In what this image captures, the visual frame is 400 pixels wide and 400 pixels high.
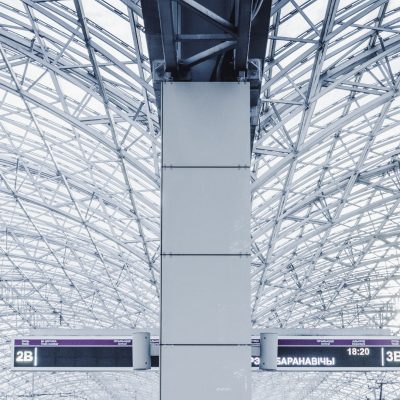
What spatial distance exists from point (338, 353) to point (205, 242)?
11.3 metres

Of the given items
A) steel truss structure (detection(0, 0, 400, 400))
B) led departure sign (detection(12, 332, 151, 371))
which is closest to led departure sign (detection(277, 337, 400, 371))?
led departure sign (detection(12, 332, 151, 371))

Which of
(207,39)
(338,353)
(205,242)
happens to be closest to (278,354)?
(338,353)

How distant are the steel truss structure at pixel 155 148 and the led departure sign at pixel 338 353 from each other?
18.5 feet

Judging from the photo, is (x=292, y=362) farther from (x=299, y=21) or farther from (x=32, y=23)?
(x=32, y=23)

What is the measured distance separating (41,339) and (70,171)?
11163 mm

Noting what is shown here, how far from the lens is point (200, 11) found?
4902 mm

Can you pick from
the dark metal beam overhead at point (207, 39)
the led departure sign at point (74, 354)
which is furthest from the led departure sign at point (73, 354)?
the dark metal beam overhead at point (207, 39)

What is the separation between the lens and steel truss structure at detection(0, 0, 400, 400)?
629 inches

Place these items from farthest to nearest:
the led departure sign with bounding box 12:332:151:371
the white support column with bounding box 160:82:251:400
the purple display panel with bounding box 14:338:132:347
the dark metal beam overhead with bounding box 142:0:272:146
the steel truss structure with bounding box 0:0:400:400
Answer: the steel truss structure with bounding box 0:0:400:400
the purple display panel with bounding box 14:338:132:347
the led departure sign with bounding box 12:332:151:371
the white support column with bounding box 160:82:251:400
the dark metal beam overhead with bounding box 142:0:272:146

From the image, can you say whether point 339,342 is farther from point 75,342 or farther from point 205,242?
point 205,242

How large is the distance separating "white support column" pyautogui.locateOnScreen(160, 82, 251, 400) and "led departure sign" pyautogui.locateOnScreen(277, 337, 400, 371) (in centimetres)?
952

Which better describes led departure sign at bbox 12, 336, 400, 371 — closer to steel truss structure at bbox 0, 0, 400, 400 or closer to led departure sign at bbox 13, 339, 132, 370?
led departure sign at bbox 13, 339, 132, 370

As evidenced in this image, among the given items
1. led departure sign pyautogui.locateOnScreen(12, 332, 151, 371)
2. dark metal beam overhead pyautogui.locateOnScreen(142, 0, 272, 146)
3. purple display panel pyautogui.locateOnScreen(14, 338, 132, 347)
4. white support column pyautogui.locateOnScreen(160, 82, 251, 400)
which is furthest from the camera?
purple display panel pyautogui.locateOnScreen(14, 338, 132, 347)

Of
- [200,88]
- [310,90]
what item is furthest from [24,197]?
[200,88]
